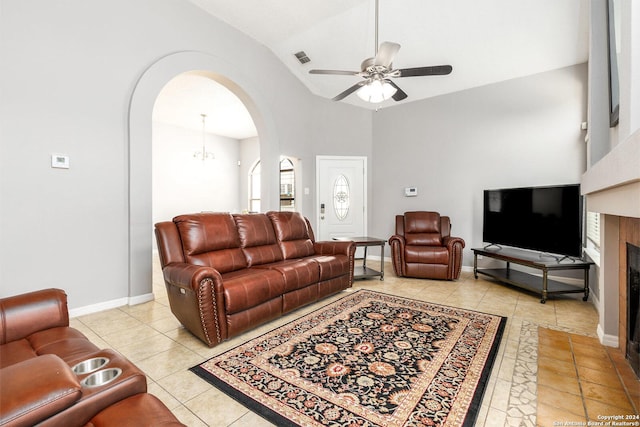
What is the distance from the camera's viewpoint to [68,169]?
284 cm

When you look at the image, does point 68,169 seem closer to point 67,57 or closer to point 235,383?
point 67,57

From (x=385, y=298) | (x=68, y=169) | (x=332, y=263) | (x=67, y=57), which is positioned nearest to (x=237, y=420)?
(x=332, y=263)

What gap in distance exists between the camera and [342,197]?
5.96 m

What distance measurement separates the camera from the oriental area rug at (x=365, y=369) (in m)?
1.56

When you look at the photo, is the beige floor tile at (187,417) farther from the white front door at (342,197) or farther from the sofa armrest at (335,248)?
the white front door at (342,197)

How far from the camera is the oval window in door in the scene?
5926 mm

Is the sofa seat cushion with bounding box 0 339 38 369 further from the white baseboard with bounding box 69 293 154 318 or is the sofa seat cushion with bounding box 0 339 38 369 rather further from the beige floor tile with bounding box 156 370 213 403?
the white baseboard with bounding box 69 293 154 318

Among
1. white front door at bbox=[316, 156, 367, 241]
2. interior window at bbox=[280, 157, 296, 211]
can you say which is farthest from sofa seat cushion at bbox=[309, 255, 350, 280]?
interior window at bbox=[280, 157, 296, 211]

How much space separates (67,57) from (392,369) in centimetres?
400

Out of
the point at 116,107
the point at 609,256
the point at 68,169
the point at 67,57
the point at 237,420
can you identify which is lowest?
the point at 237,420

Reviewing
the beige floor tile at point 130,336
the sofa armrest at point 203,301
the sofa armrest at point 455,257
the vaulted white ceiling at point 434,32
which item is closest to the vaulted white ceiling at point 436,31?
the vaulted white ceiling at point 434,32

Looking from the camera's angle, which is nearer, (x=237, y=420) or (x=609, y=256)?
(x=237, y=420)

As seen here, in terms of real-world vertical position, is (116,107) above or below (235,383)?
above

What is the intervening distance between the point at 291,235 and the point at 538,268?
119 inches
